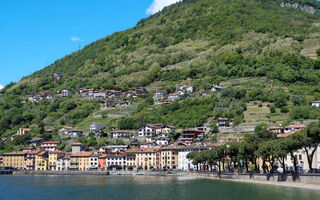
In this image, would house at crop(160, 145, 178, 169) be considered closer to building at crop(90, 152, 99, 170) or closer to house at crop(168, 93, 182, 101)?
building at crop(90, 152, 99, 170)

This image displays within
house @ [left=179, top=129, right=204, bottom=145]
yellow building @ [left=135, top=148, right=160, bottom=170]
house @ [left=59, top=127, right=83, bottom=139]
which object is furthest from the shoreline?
house @ [left=59, top=127, right=83, bottom=139]

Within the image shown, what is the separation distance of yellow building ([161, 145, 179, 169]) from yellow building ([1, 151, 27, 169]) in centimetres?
5488

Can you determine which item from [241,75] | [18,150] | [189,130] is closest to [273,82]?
[241,75]

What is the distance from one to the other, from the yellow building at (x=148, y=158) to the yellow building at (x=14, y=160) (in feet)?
151

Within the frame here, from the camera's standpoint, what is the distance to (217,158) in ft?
285

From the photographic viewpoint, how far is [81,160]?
13188 centimetres

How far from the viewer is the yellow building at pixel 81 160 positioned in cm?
13125

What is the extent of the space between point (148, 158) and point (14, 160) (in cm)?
5343

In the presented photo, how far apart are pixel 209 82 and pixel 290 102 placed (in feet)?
162

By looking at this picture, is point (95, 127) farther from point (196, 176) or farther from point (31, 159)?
point (196, 176)

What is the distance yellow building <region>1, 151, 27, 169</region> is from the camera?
141000mm

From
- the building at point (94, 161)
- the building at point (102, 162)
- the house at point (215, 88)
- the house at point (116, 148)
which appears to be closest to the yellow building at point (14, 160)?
the building at point (94, 161)

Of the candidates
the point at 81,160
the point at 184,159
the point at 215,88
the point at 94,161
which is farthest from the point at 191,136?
the point at 215,88

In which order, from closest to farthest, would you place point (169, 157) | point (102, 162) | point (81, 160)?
1. point (169, 157)
2. point (102, 162)
3. point (81, 160)
